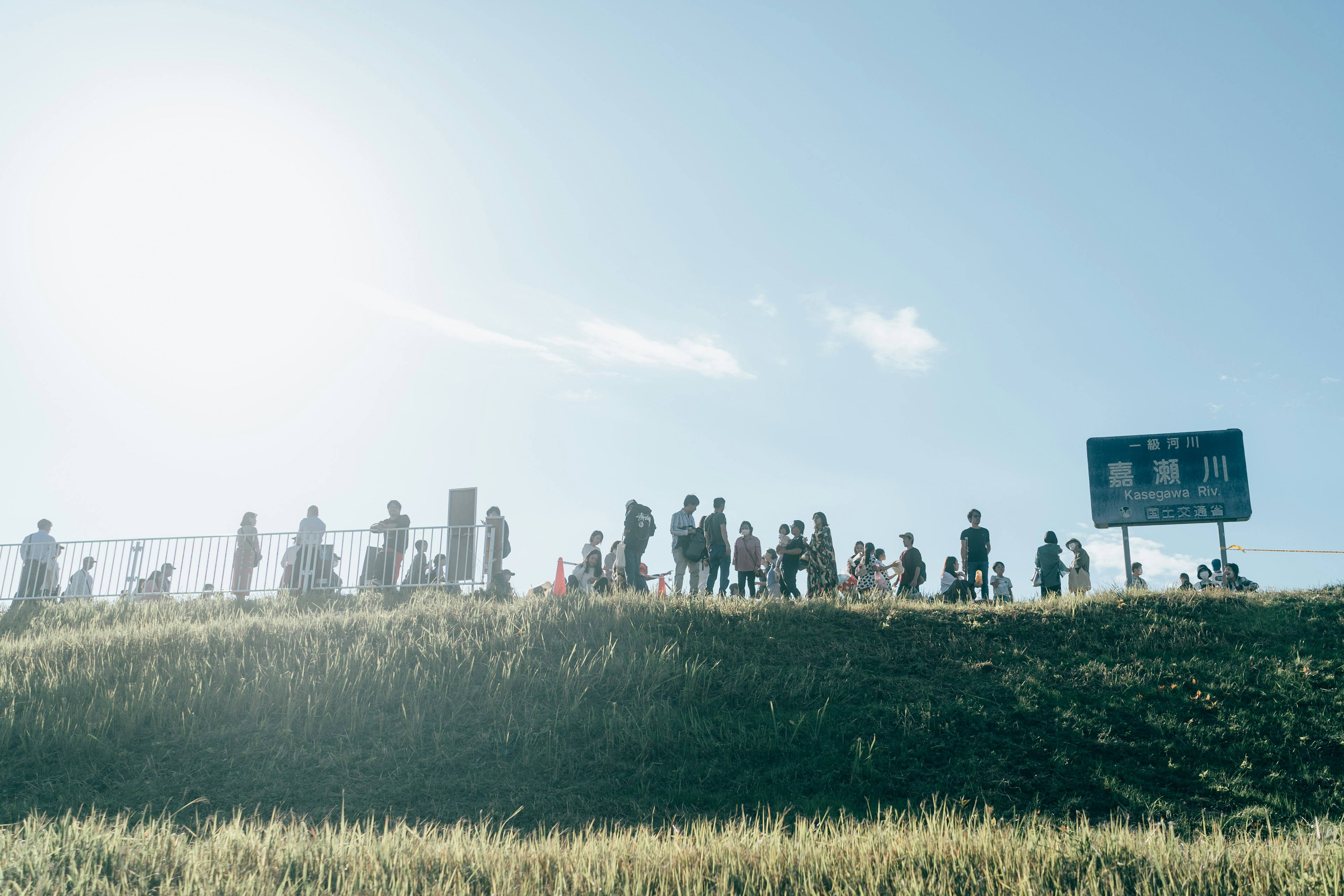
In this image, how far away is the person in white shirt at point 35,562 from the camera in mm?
17594

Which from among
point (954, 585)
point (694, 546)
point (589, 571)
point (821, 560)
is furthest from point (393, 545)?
point (954, 585)

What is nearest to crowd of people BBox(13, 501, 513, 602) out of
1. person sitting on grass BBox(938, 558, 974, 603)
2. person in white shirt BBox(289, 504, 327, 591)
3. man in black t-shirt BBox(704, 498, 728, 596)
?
person in white shirt BBox(289, 504, 327, 591)

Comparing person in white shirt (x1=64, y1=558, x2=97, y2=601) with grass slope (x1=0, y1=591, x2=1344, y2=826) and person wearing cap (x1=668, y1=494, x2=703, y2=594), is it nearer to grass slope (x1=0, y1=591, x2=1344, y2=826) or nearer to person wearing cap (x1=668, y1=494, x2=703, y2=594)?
grass slope (x1=0, y1=591, x2=1344, y2=826)

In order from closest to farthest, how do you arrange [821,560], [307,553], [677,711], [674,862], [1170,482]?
1. [674,862]
2. [677,711]
3. [821,560]
4. [307,553]
5. [1170,482]

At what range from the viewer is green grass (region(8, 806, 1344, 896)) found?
5.40m

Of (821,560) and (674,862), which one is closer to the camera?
(674,862)

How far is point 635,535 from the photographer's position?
15578 mm

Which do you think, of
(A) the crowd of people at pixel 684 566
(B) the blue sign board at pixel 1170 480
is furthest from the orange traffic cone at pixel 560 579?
(B) the blue sign board at pixel 1170 480

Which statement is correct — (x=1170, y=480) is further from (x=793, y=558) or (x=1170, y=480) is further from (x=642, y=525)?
(x=642, y=525)

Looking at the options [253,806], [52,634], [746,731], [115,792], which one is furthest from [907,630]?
[52,634]

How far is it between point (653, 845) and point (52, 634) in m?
12.3

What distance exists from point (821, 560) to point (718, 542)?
1.86 meters

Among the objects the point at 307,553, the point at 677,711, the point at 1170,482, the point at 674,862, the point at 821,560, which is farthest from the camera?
the point at 1170,482

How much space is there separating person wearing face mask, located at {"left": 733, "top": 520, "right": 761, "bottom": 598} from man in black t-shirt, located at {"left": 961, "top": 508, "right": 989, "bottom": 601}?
151 inches
